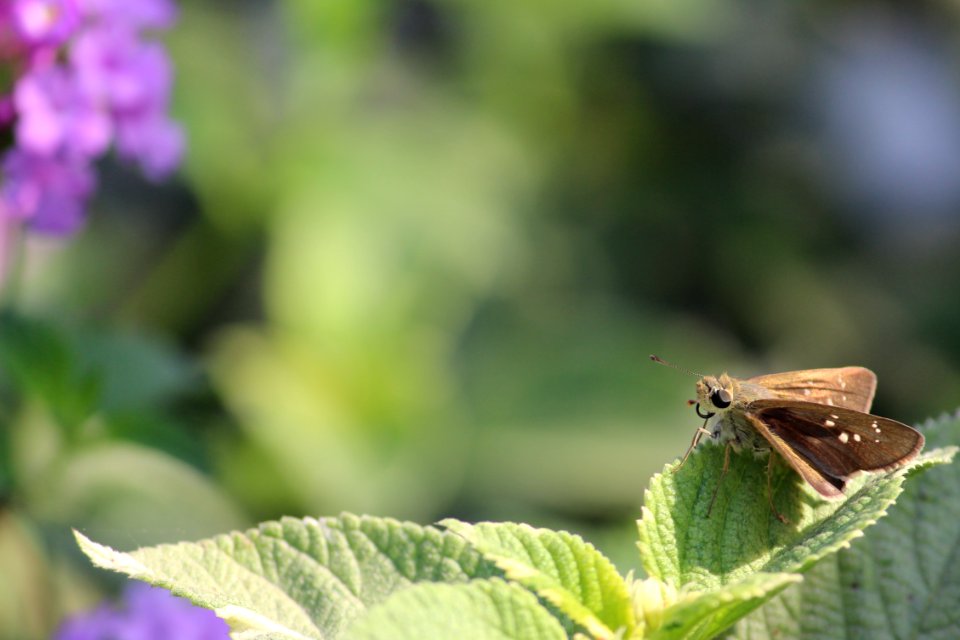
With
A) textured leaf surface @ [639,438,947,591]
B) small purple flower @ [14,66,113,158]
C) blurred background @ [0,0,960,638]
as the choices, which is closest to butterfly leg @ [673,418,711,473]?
textured leaf surface @ [639,438,947,591]

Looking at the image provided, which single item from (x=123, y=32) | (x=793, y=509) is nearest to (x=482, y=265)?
(x=123, y=32)

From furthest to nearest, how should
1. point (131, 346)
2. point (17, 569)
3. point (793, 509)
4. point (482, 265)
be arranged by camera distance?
point (482, 265) < point (131, 346) < point (17, 569) < point (793, 509)

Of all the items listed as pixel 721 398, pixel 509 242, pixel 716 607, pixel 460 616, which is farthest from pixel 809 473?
pixel 509 242

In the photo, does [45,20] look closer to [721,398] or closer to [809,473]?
[721,398]

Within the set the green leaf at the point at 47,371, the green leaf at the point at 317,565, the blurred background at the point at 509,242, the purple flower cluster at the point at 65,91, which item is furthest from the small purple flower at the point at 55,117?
the green leaf at the point at 317,565

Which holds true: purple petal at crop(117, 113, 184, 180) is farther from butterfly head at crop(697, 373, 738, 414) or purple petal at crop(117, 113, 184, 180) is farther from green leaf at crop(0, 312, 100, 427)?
butterfly head at crop(697, 373, 738, 414)

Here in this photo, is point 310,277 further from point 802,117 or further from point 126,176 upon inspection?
point 802,117
